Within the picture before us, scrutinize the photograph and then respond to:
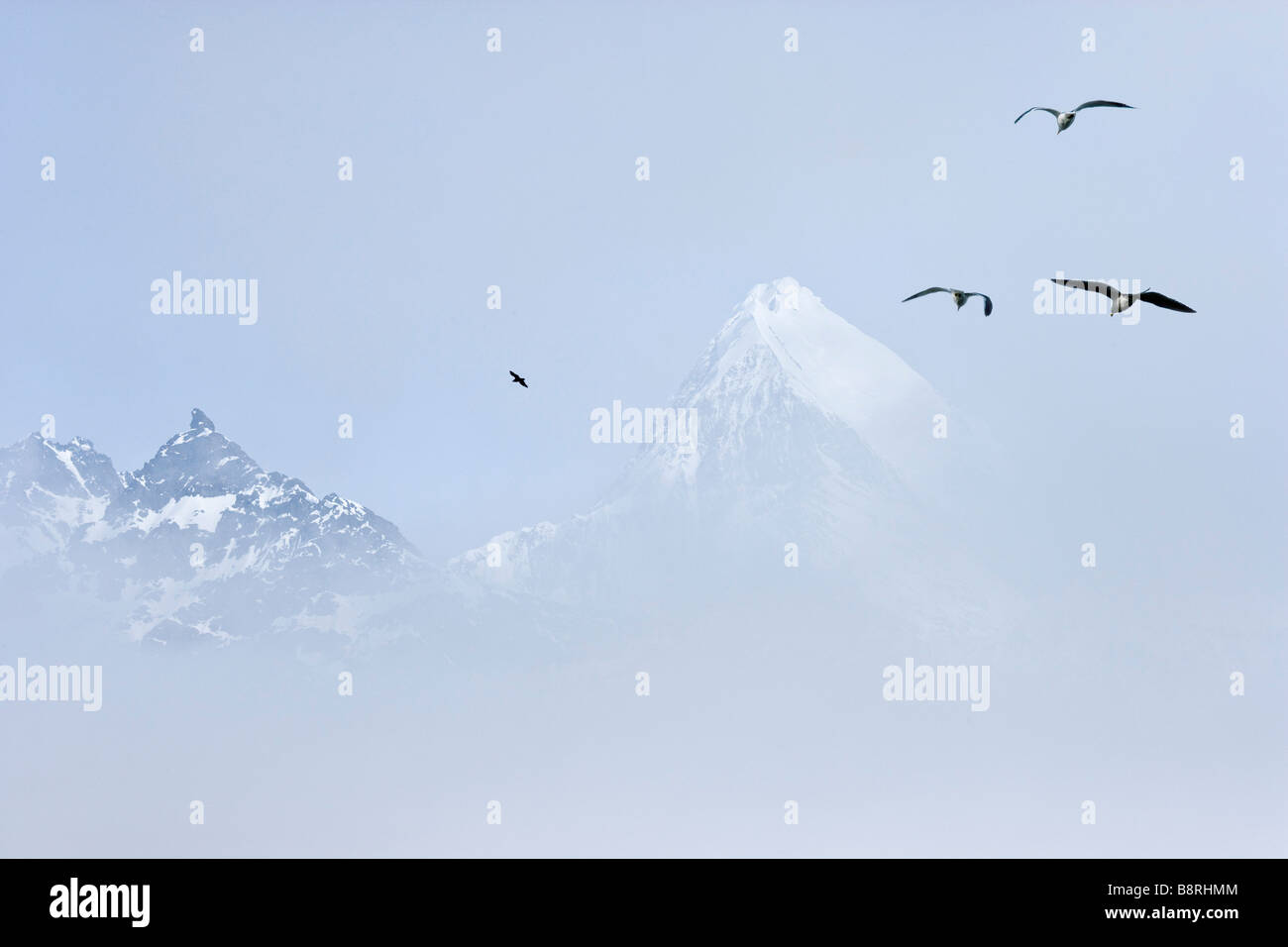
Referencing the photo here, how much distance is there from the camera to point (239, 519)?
573 ft

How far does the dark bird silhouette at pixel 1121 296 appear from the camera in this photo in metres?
16.6

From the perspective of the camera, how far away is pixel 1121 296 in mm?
17141

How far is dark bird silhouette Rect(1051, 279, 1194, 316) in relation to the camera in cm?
1661
